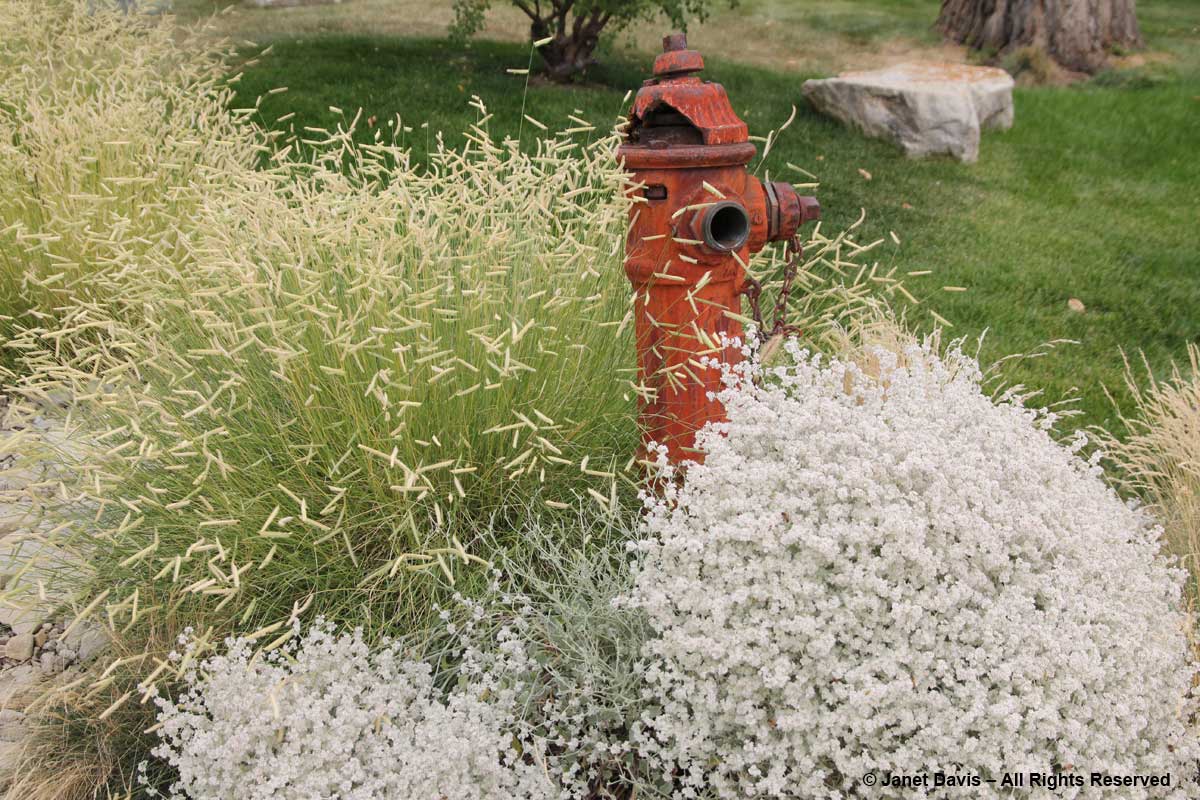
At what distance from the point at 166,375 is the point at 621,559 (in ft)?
5.17

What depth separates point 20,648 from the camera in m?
2.83

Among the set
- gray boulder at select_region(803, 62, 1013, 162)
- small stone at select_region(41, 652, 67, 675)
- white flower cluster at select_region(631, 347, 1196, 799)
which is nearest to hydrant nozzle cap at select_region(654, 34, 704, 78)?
white flower cluster at select_region(631, 347, 1196, 799)

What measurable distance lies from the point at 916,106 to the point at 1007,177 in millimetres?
1011

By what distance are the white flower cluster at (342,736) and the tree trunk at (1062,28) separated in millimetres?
12656

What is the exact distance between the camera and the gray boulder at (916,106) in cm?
829

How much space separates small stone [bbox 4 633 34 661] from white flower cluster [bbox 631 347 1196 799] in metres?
1.94

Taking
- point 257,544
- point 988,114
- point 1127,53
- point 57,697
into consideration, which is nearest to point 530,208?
point 257,544

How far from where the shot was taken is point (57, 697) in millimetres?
2432

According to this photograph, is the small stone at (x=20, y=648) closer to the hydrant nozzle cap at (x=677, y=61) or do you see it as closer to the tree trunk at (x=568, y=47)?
the hydrant nozzle cap at (x=677, y=61)

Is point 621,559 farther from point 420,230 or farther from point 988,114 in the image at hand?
point 988,114

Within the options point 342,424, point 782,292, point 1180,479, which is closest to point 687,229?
point 782,292

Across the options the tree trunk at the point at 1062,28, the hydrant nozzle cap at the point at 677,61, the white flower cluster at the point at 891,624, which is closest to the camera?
the white flower cluster at the point at 891,624

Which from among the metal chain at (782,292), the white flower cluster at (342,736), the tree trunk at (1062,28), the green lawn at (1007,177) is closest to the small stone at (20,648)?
the white flower cluster at (342,736)

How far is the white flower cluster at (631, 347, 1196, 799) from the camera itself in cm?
199
